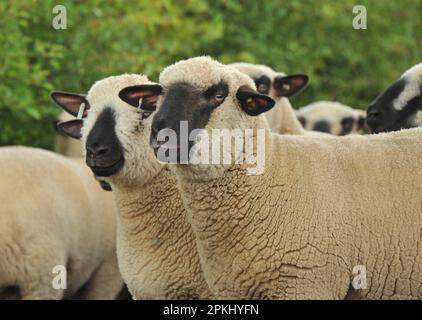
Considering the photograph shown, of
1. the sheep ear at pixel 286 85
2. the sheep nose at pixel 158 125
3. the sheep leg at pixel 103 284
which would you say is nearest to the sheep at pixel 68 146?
the sheep leg at pixel 103 284

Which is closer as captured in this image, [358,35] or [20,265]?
[20,265]

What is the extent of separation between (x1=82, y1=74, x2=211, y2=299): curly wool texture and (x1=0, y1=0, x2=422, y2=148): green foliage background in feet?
9.48

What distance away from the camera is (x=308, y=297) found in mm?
6125

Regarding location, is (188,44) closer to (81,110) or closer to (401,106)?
(401,106)

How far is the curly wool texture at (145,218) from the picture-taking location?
7105 mm

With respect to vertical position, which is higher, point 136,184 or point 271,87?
point 271,87

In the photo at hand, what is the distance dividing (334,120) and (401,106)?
3.74 m

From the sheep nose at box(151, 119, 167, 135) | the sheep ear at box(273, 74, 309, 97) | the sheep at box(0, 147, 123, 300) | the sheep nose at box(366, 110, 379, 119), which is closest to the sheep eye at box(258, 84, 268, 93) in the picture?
the sheep ear at box(273, 74, 309, 97)

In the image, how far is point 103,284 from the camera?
32.1 ft

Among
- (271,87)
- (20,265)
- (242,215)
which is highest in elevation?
(271,87)

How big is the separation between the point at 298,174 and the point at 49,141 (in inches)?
244

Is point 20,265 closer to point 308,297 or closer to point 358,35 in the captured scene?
point 308,297

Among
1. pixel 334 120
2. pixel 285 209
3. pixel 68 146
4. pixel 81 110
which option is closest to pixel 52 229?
pixel 81 110
